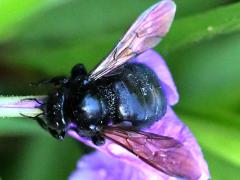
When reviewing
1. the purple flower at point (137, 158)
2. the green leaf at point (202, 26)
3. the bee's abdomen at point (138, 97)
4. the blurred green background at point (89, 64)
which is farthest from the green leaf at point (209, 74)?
the bee's abdomen at point (138, 97)

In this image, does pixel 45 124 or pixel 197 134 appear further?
pixel 197 134

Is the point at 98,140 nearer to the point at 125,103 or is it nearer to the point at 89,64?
the point at 125,103

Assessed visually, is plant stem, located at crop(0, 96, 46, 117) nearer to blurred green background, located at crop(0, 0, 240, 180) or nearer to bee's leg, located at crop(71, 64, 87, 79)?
bee's leg, located at crop(71, 64, 87, 79)

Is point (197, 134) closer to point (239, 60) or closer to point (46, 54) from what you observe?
point (239, 60)

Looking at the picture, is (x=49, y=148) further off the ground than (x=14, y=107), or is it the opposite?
(x=14, y=107)

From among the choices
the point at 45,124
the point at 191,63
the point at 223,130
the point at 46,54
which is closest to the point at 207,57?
the point at 191,63

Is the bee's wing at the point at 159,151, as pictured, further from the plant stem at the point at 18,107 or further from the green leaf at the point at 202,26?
the green leaf at the point at 202,26

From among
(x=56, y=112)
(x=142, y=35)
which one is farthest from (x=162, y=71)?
(x=56, y=112)
